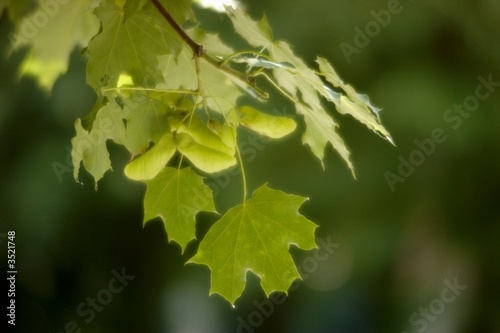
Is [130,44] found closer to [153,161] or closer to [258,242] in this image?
[153,161]

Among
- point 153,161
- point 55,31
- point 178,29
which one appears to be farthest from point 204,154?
point 55,31

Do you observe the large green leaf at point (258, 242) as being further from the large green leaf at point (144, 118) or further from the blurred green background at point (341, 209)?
the blurred green background at point (341, 209)

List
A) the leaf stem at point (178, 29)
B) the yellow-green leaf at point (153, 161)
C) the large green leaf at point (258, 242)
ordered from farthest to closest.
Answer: the large green leaf at point (258, 242) < the yellow-green leaf at point (153, 161) < the leaf stem at point (178, 29)

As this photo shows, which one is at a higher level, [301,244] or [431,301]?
[301,244]

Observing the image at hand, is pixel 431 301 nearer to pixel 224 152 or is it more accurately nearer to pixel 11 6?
pixel 224 152

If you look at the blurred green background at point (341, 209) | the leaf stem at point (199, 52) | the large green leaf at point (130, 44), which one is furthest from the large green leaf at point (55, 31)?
the blurred green background at point (341, 209)

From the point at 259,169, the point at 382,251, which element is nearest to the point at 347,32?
the point at 259,169
